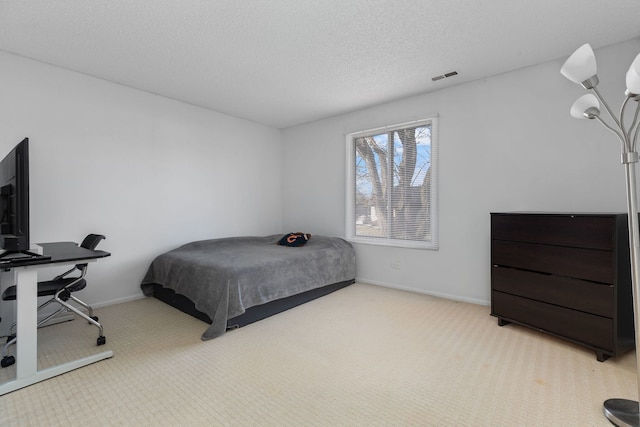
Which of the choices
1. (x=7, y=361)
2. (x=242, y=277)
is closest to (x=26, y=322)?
(x=7, y=361)

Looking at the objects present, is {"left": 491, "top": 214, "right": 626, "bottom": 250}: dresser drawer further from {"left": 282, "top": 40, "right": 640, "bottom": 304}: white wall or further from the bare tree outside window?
the bare tree outside window

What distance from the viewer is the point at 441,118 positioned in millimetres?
3439

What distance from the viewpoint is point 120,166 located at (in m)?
3.31

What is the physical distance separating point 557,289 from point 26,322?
3.72 metres

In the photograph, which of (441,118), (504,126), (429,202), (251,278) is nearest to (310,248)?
(251,278)

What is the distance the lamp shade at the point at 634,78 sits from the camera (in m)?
1.26

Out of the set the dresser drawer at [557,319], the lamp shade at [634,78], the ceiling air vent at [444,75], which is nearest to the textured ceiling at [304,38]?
the ceiling air vent at [444,75]

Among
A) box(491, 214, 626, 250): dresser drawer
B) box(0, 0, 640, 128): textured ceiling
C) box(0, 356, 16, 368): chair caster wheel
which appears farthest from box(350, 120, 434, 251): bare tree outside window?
box(0, 356, 16, 368): chair caster wheel

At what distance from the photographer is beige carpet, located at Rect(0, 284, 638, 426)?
59.9 inches

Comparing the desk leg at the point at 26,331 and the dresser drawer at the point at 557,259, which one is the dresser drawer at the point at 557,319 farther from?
the desk leg at the point at 26,331

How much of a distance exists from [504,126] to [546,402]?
2502 mm

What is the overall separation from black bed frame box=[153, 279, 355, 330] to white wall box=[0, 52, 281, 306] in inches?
20.1

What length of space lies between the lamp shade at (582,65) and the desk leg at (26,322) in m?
3.27

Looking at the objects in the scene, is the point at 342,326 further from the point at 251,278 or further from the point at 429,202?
the point at 429,202
